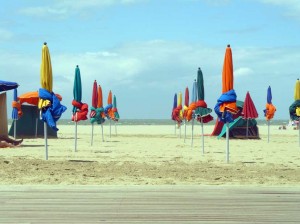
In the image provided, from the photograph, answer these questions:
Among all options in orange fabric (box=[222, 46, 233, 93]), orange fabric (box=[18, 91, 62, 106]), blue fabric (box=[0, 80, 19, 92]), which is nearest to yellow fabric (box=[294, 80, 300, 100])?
orange fabric (box=[222, 46, 233, 93])

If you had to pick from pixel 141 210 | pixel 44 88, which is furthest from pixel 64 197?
pixel 44 88

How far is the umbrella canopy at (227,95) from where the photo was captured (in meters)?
13.8

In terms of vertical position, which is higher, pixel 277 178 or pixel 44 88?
pixel 44 88

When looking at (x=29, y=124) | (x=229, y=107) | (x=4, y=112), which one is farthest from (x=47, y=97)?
(x=29, y=124)

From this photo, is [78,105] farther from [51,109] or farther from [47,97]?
[47,97]

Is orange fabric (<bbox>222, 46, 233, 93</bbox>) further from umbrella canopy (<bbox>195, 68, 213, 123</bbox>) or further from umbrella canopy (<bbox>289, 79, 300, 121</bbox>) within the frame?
umbrella canopy (<bbox>289, 79, 300, 121</bbox>)

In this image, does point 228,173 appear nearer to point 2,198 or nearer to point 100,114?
point 2,198

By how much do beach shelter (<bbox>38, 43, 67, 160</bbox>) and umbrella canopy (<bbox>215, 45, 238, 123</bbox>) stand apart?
4260 millimetres

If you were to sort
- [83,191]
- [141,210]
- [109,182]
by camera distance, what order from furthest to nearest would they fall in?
[109,182]
[83,191]
[141,210]

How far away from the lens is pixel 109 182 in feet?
31.8

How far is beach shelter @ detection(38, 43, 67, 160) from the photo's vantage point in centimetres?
1362

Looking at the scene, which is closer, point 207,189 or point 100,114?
point 207,189

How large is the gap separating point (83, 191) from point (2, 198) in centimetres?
117

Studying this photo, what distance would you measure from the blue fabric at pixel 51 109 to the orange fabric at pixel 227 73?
434 cm
